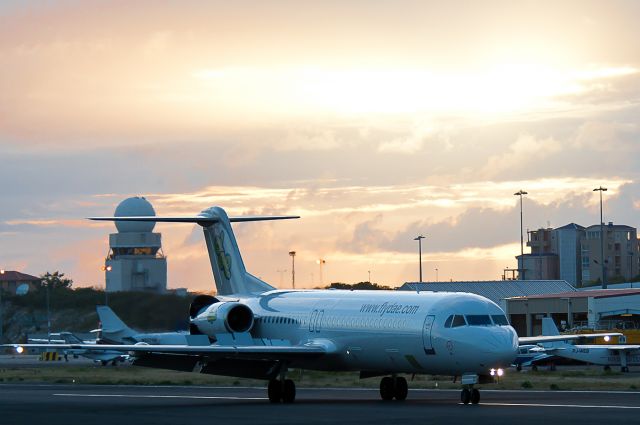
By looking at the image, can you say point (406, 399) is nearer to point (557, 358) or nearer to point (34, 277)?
point (557, 358)

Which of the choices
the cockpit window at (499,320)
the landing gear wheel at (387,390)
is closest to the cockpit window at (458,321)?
the cockpit window at (499,320)

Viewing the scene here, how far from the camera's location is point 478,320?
38969mm

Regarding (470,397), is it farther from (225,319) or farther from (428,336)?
(225,319)

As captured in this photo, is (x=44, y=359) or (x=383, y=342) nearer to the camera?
(x=383, y=342)

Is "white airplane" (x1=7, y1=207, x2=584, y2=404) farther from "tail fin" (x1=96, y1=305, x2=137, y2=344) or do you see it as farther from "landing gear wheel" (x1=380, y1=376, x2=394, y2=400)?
"tail fin" (x1=96, y1=305, x2=137, y2=344)

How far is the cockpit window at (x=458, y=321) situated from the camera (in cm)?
3875

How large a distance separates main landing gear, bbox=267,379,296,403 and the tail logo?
11.6 metres

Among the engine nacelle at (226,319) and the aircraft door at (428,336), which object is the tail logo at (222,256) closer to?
the engine nacelle at (226,319)

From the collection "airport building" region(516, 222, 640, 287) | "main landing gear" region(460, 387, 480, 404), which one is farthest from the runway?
"airport building" region(516, 222, 640, 287)

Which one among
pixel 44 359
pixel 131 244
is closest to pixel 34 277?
pixel 131 244

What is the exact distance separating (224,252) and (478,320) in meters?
17.0

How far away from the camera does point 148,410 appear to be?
37562 millimetres

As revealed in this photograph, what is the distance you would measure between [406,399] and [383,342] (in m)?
2.88

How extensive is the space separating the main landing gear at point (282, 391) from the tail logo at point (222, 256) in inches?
458
